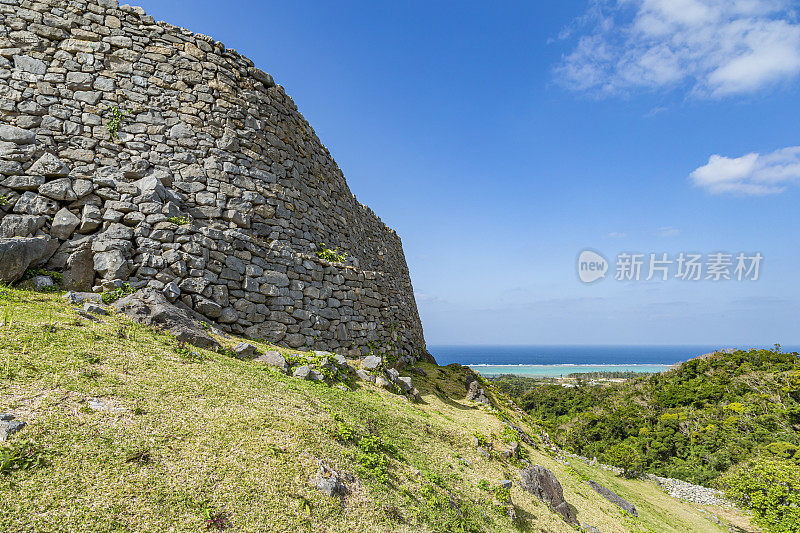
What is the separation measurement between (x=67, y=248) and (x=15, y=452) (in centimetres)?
572

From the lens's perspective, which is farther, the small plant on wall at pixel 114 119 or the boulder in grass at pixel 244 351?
the small plant on wall at pixel 114 119

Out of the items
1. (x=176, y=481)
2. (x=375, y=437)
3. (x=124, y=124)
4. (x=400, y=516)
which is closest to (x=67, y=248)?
(x=124, y=124)

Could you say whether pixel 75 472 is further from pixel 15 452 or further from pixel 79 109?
pixel 79 109

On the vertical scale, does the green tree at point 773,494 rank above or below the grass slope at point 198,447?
below

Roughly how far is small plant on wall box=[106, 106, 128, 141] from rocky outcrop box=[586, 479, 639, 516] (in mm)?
14907

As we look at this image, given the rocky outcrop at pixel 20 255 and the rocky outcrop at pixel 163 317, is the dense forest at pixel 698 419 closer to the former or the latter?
the rocky outcrop at pixel 163 317

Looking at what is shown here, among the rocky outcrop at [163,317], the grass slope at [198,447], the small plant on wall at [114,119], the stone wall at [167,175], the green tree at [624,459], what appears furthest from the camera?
the green tree at [624,459]

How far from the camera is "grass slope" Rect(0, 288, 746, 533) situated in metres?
3.07

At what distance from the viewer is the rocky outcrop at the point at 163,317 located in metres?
6.34

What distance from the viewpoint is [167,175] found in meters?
9.17

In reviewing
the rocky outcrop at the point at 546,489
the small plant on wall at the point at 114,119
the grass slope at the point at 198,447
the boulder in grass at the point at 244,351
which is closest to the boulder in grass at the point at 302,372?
the grass slope at the point at 198,447

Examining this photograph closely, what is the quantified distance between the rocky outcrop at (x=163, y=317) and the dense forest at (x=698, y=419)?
17.2 metres

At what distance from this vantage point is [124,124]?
9.34m

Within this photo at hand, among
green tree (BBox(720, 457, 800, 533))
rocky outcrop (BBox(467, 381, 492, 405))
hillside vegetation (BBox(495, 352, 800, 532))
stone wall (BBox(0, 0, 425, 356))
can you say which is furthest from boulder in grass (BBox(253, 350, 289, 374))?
green tree (BBox(720, 457, 800, 533))
